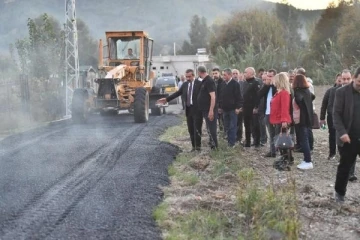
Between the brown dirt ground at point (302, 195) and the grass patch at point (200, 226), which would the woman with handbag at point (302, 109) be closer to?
the brown dirt ground at point (302, 195)

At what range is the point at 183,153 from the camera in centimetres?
1144

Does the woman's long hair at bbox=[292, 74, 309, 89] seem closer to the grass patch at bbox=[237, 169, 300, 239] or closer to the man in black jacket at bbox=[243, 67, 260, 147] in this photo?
the man in black jacket at bbox=[243, 67, 260, 147]

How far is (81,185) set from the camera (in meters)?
8.17

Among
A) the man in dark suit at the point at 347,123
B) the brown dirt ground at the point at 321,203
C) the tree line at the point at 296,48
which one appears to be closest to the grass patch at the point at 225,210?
the brown dirt ground at the point at 321,203

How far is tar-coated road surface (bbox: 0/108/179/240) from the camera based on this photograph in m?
6.07

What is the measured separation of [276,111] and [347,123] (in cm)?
268

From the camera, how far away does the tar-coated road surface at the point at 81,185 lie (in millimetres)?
6066

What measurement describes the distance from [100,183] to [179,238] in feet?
9.22

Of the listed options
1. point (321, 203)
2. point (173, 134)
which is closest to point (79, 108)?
point (173, 134)

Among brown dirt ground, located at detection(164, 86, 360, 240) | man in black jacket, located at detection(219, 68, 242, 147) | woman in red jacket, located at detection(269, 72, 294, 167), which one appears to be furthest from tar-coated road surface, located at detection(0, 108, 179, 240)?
woman in red jacket, located at detection(269, 72, 294, 167)

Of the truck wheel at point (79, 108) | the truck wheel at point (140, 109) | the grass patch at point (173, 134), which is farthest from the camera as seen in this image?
the truck wheel at point (79, 108)

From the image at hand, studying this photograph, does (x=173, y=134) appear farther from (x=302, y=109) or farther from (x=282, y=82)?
(x=302, y=109)

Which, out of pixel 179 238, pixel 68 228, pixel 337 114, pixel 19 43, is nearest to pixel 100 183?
pixel 68 228

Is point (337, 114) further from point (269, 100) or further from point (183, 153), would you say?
point (183, 153)
